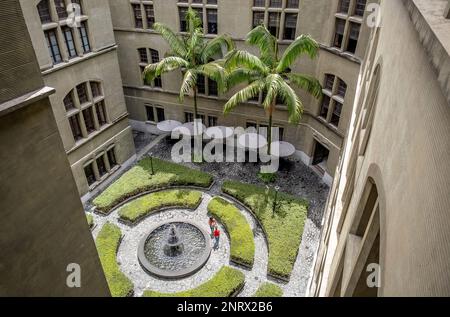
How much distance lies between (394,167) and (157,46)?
2216 cm

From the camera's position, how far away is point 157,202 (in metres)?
19.5

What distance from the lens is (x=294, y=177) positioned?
21.9m

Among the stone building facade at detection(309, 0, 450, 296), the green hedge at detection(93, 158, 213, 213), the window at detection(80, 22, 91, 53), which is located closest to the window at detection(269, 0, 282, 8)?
the window at detection(80, 22, 91, 53)

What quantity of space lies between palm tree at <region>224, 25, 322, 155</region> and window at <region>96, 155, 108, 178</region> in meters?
9.63

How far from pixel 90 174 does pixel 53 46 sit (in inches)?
322

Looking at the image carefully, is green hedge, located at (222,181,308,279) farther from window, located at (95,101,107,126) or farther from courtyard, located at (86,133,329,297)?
window, located at (95,101,107,126)

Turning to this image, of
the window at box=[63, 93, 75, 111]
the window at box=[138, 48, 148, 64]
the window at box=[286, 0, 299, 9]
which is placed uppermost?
the window at box=[286, 0, 299, 9]

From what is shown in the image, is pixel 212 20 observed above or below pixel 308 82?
above

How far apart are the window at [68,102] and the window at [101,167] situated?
4.34 meters

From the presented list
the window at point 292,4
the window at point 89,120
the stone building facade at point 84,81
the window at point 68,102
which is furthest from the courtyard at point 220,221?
the window at point 292,4

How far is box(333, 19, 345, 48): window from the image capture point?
59.6 feet

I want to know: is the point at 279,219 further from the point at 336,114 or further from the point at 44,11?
the point at 44,11

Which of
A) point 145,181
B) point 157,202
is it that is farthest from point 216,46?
point 157,202
